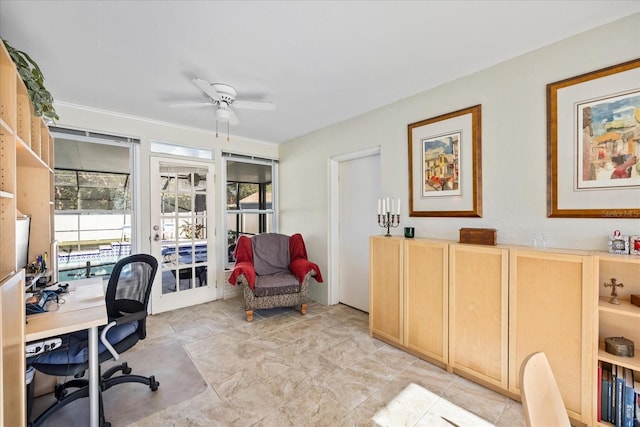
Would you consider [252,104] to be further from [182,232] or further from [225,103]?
[182,232]

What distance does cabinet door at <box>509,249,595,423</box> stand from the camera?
165 cm

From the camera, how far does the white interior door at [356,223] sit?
3.50m

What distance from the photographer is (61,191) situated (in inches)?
123

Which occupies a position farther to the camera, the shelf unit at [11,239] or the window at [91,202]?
the window at [91,202]

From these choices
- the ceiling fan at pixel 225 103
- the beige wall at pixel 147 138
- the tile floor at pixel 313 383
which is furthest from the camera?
the beige wall at pixel 147 138

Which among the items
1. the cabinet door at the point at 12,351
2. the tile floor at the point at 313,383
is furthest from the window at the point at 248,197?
the cabinet door at the point at 12,351

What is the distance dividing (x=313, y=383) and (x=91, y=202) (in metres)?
3.27

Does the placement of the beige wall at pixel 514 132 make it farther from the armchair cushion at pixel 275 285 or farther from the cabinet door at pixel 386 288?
the armchair cushion at pixel 275 285

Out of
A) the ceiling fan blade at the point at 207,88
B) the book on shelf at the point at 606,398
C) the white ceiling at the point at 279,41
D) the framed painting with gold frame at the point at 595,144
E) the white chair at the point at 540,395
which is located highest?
the white ceiling at the point at 279,41

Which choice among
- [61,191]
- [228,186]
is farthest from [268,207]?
[61,191]

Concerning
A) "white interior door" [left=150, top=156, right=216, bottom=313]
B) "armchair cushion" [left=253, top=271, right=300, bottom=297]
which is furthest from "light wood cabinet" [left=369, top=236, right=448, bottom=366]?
"white interior door" [left=150, top=156, right=216, bottom=313]

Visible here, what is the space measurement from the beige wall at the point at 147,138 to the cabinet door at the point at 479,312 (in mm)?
3237

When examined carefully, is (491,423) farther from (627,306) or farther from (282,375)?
(282,375)

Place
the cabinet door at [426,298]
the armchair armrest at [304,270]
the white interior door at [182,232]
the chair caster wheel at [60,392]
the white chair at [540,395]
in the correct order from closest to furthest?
1. the white chair at [540,395]
2. the chair caster wheel at [60,392]
3. the cabinet door at [426,298]
4. the armchair armrest at [304,270]
5. the white interior door at [182,232]
